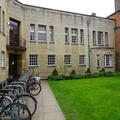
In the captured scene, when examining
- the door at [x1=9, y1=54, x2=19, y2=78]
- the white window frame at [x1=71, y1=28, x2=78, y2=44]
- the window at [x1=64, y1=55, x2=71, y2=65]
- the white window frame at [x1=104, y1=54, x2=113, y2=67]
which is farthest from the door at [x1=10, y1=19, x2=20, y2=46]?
the white window frame at [x1=104, y1=54, x2=113, y2=67]

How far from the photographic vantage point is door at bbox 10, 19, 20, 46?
22.8 metres

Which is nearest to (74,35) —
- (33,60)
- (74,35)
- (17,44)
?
(74,35)

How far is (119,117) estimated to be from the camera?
24.6 feet

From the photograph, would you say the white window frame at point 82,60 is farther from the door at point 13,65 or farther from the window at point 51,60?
→ the door at point 13,65

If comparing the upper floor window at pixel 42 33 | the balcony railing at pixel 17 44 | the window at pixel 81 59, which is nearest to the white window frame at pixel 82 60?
the window at pixel 81 59

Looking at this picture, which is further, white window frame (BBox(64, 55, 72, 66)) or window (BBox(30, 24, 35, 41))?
white window frame (BBox(64, 55, 72, 66))

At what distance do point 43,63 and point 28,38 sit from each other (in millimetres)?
3620

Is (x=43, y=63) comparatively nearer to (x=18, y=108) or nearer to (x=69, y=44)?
(x=69, y=44)

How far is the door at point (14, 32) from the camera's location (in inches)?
899

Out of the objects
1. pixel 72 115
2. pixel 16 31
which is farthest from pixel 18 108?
pixel 16 31

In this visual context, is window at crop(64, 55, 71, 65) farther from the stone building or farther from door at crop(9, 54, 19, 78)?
door at crop(9, 54, 19, 78)

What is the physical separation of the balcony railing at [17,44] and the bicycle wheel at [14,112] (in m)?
15.2

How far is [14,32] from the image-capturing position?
23.5m

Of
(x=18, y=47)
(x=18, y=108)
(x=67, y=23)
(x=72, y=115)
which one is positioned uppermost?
(x=67, y=23)
